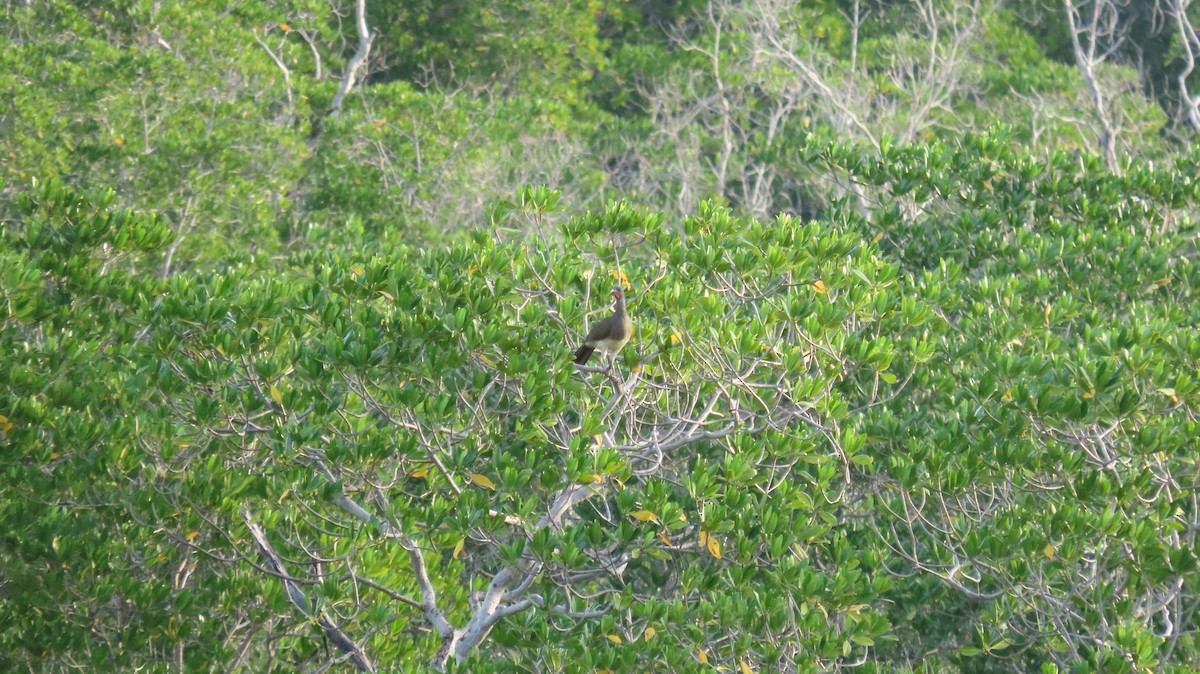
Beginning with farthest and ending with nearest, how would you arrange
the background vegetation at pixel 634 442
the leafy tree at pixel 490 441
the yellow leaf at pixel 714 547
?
the background vegetation at pixel 634 442, the leafy tree at pixel 490 441, the yellow leaf at pixel 714 547

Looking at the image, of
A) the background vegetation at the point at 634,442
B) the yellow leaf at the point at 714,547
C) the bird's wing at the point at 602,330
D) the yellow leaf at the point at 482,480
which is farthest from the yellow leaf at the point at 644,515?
the bird's wing at the point at 602,330

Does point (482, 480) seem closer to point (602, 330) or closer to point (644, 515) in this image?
point (644, 515)

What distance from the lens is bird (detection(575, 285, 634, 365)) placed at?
218 inches

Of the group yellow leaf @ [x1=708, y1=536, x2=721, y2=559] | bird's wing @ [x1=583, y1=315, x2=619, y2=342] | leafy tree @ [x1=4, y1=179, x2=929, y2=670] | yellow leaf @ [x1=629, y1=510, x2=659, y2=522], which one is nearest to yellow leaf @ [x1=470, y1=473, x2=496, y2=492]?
leafy tree @ [x1=4, y1=179, x2=929, y2=670]

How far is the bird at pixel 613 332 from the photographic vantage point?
5527mm

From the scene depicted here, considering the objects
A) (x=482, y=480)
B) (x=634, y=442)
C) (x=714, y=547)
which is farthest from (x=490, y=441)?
(x=714, y=547)

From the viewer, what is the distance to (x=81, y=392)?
661cm

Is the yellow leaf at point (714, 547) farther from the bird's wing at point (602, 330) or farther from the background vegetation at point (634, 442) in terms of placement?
the bird's wing at point (602, 330)

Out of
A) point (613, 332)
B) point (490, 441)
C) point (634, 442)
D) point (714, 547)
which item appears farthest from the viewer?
point (634, 442)

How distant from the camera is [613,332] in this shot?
5.53m

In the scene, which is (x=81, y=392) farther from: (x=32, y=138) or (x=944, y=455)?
(x=32, y=138)

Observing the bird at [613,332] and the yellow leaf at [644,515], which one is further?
the bird at [613,332]

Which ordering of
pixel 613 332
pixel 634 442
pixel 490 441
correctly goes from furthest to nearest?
1. pixel 634 442
2. pixel 490 441
3. pixel 613 332

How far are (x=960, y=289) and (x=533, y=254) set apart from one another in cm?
316
